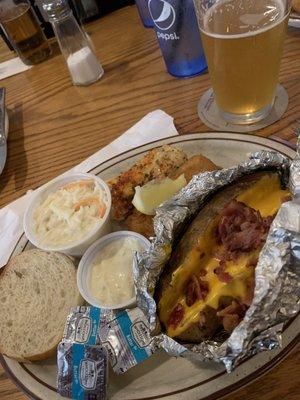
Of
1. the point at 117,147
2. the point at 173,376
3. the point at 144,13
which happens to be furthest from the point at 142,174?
the point at 144,13

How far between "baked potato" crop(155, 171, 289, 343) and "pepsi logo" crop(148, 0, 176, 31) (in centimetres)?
63

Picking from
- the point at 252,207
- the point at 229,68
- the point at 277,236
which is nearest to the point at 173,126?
the point at 229,68

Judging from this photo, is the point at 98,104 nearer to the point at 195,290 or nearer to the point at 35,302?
the point at 35,302

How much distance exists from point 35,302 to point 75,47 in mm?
927

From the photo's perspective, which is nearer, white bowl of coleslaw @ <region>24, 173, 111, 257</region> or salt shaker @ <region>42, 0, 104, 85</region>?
white bowl of coleslaw @ <region>24, 173, 111, 257</region>

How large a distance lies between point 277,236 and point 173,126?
0.65 meters

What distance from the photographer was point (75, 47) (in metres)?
1.58

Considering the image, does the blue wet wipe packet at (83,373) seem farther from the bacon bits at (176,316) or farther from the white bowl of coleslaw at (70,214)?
the white bowl of coleslaw at (70,214)

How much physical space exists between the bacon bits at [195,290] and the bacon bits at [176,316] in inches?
0.8

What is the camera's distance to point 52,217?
3.75ft

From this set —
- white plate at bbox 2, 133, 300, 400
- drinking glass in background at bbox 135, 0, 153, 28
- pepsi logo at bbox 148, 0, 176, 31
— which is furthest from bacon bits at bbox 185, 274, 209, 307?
drinking glass in background at bbox 135, 0, 153, 28

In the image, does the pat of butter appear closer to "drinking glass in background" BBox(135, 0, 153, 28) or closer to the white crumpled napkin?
the white crumpled napkin

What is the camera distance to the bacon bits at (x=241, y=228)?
748mm

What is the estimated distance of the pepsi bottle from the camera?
1258mm
